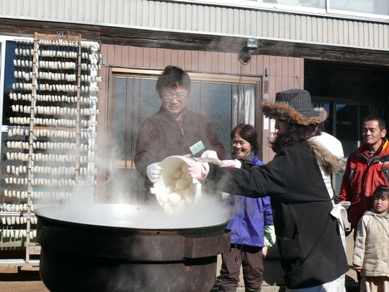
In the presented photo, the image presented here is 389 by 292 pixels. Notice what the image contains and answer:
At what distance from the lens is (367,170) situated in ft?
16.5

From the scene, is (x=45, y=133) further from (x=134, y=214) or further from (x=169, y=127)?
(x=134, y=214)

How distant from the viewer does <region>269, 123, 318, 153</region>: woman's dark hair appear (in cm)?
301

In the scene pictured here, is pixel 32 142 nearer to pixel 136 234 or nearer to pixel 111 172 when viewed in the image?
pixel 111 172

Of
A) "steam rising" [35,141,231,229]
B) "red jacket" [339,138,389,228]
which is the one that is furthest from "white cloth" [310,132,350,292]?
"red jacket" [339,138,389,228]

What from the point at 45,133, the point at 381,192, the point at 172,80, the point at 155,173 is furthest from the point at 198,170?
the point at 45,133

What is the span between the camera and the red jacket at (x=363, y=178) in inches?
196

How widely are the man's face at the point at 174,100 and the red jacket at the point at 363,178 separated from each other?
2.21 m

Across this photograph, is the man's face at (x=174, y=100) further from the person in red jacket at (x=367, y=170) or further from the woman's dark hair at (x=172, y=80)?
the person in red jacket at (x=367, y=170)

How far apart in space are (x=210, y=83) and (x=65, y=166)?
95.1 inches

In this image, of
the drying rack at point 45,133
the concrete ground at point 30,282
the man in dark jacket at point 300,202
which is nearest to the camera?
the man in dark jacket at point 300,202

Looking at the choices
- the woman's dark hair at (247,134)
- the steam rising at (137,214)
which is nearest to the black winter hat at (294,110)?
the steam rising at (137,214)

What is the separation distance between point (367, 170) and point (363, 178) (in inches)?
3.8

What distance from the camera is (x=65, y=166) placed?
18.9 ft

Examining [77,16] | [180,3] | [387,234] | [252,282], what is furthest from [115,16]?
[387,234]
